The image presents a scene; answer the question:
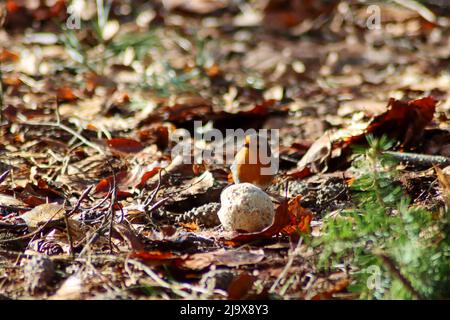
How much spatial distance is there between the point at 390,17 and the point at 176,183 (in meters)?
2.82

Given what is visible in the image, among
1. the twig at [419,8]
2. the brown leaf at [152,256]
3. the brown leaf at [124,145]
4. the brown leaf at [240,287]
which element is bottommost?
the brown leaf at [240,287]

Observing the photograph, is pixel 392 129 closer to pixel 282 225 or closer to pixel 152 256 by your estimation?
pixel 282 225

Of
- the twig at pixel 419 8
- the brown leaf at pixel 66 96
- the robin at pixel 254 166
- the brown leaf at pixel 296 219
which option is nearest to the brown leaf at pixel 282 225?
the brown leaf at pixel 296 219

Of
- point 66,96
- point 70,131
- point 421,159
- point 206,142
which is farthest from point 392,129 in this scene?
point 66,96

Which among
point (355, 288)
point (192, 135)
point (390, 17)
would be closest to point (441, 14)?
point (390, 17)

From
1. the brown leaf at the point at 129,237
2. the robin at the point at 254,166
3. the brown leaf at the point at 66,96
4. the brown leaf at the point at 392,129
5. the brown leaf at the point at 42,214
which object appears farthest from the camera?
the brown leaf at the point at 66,96

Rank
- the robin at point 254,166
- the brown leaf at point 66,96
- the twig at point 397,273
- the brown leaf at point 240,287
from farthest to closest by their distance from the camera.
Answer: the brown leaf at point 66,96, the robin at point 254,166, the brown leaf at point 240,287, the twig at point 397,273

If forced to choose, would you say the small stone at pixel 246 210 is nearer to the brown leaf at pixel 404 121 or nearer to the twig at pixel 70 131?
the brown leaf at pixel 404 121

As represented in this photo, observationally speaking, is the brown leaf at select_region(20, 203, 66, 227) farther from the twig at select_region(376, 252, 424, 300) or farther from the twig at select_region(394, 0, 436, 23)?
the twig at select_region(394, 0, 436, 23)

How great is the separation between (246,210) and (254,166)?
379 mm

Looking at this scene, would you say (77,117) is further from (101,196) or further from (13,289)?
(13,289)

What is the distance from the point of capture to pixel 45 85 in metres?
3.62

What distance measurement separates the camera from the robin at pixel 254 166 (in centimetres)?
213

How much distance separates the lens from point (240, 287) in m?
1.44
